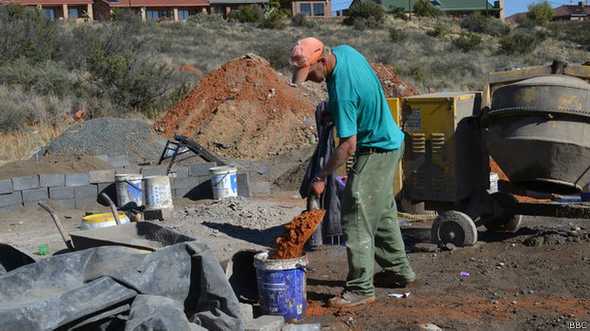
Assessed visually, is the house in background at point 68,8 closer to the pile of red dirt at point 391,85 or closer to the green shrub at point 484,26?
the green shrub at point 484,26

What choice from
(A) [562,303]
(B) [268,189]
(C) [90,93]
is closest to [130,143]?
(B) [268,189]

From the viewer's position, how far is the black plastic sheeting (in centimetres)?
392

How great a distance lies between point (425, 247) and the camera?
23.0 feet

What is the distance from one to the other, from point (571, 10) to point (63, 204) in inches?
2974

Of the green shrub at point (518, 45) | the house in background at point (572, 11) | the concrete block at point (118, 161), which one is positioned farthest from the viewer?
the house in background at point (572, 11)

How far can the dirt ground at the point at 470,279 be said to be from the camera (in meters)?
5.02

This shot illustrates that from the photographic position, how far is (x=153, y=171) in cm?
1123

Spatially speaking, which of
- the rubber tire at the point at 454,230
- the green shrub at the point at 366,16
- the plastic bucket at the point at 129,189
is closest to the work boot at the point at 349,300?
the rubber tire at the point at 454,230

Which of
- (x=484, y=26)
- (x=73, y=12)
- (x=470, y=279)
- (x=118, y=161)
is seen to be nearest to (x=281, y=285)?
(x=470, y=279)

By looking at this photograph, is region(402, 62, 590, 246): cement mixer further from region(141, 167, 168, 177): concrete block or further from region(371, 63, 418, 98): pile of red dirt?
region(371, 63, 418, 98): pile of red dirt

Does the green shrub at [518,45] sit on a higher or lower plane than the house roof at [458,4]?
lower

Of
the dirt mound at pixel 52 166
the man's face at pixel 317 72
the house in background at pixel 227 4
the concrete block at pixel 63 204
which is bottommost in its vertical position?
the concrete block at pixel 63 204

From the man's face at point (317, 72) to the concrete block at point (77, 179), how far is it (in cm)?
619

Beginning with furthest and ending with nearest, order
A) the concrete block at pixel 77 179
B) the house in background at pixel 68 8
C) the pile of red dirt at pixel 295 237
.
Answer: the house in background at pixel 68 8, the concrete block at pixel 77 179, the pile of red dirt at pixel 295 237
